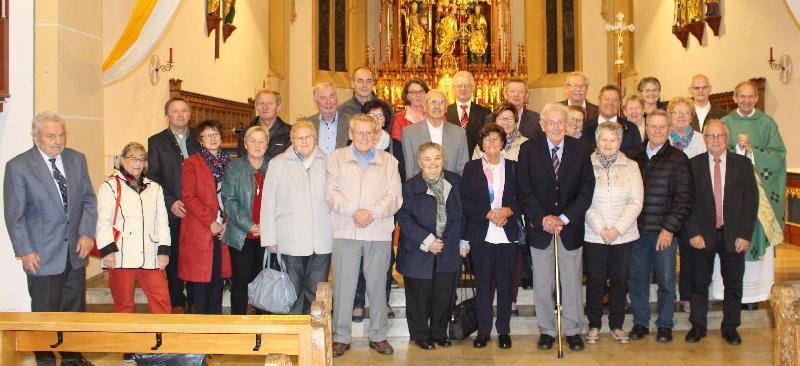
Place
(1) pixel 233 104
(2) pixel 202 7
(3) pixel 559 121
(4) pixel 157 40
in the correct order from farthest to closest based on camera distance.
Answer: (1) pixel 233 104
(2) pixel 202 7
(4) pixel 157 40
(3) pixel 559 121

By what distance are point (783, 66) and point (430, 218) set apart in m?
5.17

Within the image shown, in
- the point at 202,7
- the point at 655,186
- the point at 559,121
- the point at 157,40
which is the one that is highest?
the point at 202,7

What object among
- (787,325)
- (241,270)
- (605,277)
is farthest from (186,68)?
(787,325)

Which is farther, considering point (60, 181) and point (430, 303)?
point (430, 303)

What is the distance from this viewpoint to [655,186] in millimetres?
4586

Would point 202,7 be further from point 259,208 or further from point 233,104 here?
point 259,208

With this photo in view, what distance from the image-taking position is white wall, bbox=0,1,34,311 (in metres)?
4.57

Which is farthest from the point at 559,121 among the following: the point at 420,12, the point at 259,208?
the point at 420,12

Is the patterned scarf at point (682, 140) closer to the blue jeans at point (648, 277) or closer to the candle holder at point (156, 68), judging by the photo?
the blue jeans at point (648, 277)

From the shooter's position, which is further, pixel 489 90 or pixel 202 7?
pixel 489 90

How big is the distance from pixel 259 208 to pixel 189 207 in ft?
1.36

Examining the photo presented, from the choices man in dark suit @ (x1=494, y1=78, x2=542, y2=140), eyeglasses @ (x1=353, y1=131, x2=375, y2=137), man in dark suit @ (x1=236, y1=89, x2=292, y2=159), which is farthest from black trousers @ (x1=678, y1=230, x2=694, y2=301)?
man in dark suit @ (x1=236, y1=89, x2=292, y2=159)

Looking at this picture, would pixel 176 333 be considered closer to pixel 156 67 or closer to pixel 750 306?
pixel 750 306

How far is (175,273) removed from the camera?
15.8 ft
